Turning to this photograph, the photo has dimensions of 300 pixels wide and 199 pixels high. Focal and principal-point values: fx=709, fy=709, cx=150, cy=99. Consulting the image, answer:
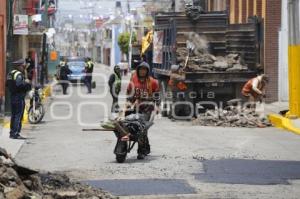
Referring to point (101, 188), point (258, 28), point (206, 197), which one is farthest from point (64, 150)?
point (258, 28)

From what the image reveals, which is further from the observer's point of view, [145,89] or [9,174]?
[145,89]

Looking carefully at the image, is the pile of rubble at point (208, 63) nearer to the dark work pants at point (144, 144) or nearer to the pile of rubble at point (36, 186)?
the dark work pants at point (144, 144)

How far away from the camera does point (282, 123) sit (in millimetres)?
18812

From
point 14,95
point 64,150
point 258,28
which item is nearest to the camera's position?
point 64,150

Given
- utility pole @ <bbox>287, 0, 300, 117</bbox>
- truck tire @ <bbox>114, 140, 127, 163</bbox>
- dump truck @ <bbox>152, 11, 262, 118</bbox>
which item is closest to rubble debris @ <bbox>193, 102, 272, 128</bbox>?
dump truck @ <bbox>152, 11, 262, 118</bbox>

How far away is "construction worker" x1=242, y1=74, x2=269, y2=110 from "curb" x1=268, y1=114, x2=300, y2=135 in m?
0.72

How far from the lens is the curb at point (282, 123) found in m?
17.7

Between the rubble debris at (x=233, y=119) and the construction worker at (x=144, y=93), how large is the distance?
6230 millimetres

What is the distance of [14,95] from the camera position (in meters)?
15.6

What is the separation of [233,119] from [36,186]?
36.2ft

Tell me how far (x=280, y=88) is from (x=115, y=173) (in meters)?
15.0

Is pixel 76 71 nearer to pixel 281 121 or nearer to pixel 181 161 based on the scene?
pixel 281 121

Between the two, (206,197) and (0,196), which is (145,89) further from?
(0,196)

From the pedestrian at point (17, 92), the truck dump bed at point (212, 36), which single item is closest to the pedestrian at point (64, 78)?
the truck dump bed at point (212, 36)
